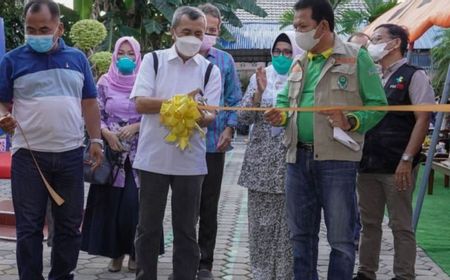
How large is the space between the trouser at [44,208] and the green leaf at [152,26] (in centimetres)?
882

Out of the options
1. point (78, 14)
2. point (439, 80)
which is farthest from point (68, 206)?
point (439, 80)

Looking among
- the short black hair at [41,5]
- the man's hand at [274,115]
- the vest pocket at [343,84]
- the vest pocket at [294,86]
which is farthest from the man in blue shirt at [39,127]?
the vest pocket at [343,84]

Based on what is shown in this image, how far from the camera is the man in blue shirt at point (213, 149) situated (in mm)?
5254

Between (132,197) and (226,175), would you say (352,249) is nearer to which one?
(132,197)

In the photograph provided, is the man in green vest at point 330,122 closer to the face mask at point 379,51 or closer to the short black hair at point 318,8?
the short black hair at point 318,8

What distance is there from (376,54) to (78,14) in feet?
26.0

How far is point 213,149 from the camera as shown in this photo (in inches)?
205

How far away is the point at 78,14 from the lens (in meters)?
12.2

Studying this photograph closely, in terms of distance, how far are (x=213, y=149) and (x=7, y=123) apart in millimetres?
1600

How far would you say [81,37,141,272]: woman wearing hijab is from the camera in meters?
5.46

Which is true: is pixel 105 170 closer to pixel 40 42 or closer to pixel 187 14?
pixel 40 42

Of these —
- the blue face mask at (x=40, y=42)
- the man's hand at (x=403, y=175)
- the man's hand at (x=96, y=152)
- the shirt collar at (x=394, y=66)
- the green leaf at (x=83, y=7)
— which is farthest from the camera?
the green leaf at (x=83, y=7)

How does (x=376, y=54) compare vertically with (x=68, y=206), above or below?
above

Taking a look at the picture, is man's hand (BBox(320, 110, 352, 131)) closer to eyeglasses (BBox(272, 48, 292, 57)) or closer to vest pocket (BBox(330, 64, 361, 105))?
vest pocket (BBox(330, 64, 361, 105))
